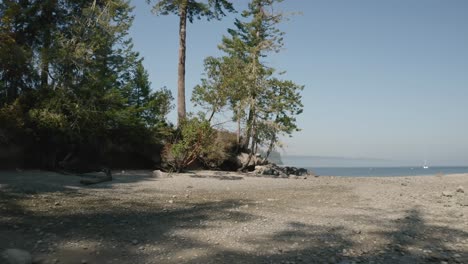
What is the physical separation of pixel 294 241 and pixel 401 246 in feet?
6.04

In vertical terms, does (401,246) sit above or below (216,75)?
below

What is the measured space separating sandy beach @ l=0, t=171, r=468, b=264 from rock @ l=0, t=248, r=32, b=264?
24 centimetres

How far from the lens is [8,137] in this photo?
16.8 metres

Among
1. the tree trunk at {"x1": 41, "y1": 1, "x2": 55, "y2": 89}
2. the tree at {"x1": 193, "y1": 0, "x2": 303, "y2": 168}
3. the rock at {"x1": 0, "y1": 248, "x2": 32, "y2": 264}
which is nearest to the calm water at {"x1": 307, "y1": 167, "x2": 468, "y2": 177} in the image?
the tree at {"x1": 193, "y1": 0, "x2": 303, "y2": 168}

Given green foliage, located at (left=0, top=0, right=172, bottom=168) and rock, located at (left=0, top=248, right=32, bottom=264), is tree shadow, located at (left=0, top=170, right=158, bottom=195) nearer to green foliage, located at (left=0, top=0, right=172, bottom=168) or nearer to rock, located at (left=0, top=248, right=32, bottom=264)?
green foliage, located at (left=0, top=0, right=172, bottom=168)

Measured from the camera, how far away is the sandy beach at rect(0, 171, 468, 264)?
575 centimetres

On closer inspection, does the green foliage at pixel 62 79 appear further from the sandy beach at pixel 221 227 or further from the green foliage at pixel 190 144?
the sandy beach at pixel 221 227

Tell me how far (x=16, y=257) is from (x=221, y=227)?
143 inches

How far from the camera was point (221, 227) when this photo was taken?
24.5 feet

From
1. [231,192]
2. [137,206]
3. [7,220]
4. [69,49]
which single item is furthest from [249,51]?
[7,220]

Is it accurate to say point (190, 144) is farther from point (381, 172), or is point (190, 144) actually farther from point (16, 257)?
point (381, 172)

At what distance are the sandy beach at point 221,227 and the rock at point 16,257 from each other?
0.78 feet

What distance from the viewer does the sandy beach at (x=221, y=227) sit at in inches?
226

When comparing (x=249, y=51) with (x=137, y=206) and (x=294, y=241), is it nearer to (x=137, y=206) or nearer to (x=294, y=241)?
(x=137, y=206)
